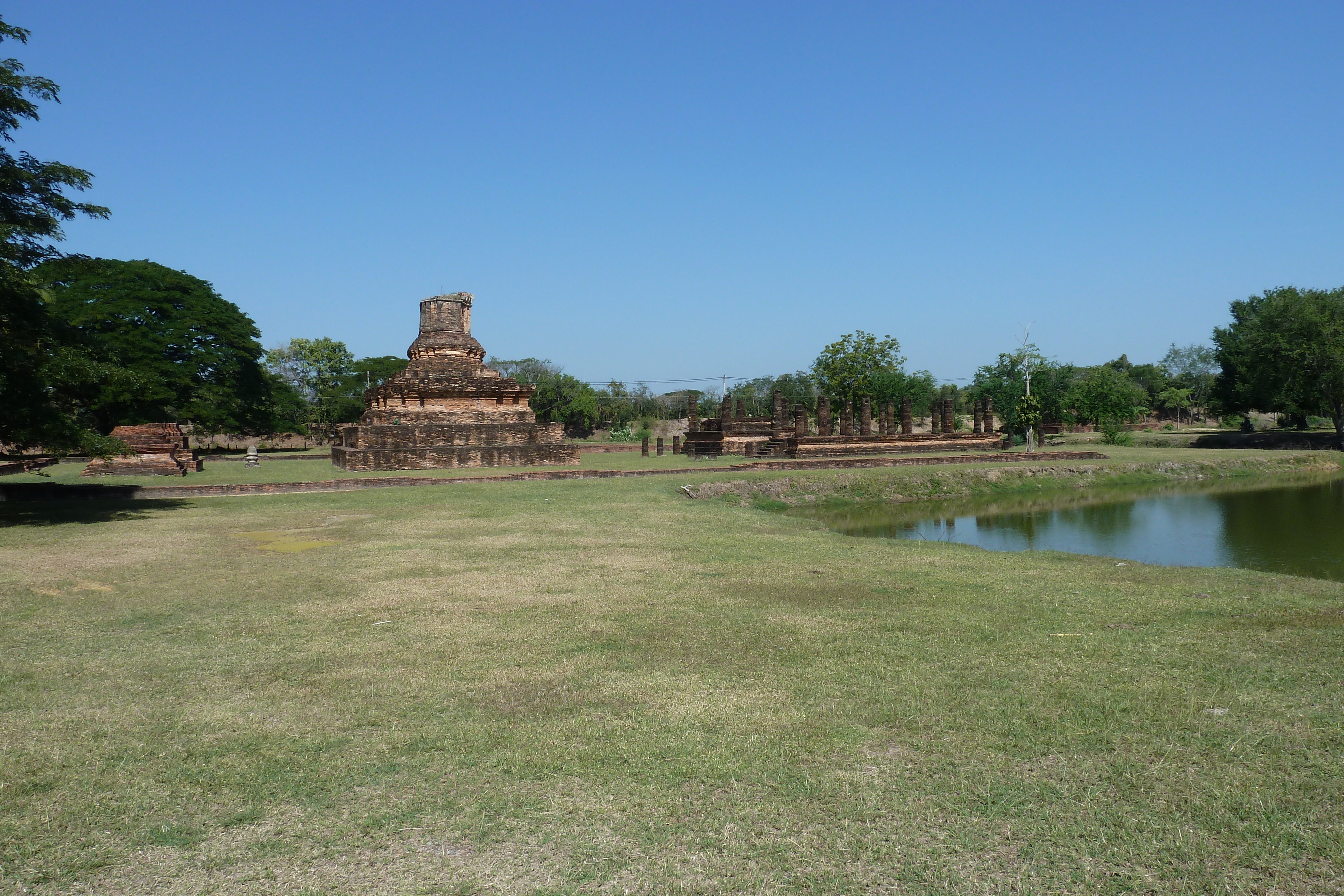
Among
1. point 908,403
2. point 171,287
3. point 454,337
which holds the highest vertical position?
point 171,287

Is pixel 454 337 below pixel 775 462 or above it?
above

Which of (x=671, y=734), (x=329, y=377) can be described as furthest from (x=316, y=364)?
(x=671, y=734)

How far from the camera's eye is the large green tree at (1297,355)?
34.5 metres

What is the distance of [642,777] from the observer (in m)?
3.14

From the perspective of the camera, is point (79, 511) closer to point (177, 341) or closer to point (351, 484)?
point (351, 484)

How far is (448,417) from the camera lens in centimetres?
2333

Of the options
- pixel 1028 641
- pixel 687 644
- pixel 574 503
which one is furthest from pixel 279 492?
pixel 1028 641

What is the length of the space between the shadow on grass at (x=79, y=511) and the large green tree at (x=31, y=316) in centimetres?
97

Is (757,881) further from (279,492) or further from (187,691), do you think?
(279,492)

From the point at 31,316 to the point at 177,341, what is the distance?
2509 centimetres

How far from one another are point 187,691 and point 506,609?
2.11 meters

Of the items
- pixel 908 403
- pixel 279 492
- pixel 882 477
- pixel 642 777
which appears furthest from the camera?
pixel 908 403

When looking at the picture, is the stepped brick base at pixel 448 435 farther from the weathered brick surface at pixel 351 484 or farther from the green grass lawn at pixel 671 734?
the green grass lawn at pixel 671 734

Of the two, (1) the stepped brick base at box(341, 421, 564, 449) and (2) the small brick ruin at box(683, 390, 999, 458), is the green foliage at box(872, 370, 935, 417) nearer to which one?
(2) the small brick ruin at box(683, 390, 999, 458)
